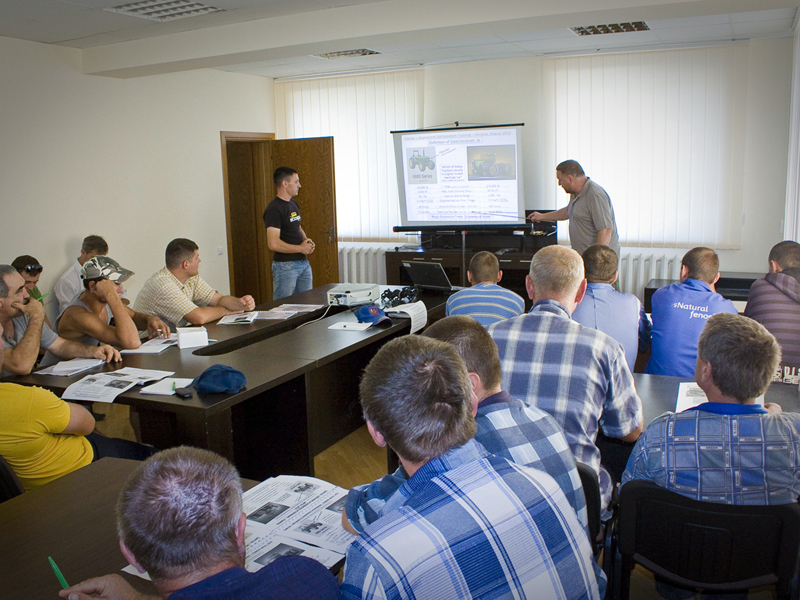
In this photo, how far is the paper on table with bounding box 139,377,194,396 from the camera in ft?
8.68

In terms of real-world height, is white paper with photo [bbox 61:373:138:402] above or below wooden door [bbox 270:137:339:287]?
below

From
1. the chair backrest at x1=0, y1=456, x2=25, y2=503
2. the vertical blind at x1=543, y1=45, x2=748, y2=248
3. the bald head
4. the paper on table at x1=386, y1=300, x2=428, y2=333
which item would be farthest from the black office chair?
the vertical blind at x1=543, y1=45, x2=748, y2=248

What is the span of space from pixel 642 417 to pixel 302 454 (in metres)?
1.72

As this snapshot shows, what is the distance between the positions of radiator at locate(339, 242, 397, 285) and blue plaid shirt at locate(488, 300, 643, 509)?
5.22m

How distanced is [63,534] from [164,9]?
147 inches

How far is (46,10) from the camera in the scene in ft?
13.7

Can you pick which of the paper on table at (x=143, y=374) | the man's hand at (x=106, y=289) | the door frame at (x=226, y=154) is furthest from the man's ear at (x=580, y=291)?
the door frame at (x=226, y=154)

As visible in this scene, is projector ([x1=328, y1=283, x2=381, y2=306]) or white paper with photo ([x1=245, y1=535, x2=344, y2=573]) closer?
white paper with photo ([x1=245, y1=535, x2=344, y2=573])

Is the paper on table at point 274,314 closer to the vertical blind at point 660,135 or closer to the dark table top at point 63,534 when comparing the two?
the dark table top at point 63,534

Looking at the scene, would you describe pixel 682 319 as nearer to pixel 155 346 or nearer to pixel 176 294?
pixel 155 346

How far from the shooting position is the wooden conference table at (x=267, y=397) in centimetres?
263

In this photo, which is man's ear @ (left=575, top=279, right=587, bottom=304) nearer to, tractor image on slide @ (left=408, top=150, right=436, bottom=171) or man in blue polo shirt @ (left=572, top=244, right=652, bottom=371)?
man in blue polo shirt @ (left=572, top=244, right=652, bottom=371)

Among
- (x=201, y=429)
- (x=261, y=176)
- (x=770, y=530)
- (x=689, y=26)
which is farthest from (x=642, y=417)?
(x=261, y=176)

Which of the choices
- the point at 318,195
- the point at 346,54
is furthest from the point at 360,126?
the point at 346,54
